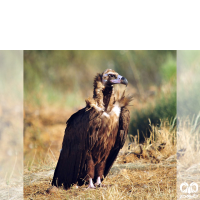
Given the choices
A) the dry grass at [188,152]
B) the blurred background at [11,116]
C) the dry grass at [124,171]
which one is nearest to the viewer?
the dry grass at [124,171]

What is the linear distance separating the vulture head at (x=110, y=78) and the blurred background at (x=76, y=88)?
25 centimetres

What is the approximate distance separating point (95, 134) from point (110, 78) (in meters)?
0.91

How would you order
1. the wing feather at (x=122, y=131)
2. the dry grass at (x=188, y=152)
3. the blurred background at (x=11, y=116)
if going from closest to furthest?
the wing feather at (x=122, y=131)
the blurred background at (x=11, y=116)
the dry grass at (x=188, y=152)

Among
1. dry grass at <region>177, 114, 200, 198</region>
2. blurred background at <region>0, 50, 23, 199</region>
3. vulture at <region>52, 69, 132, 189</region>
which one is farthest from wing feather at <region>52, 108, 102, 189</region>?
dry grass at <region>177, 114, 200, 198</region>

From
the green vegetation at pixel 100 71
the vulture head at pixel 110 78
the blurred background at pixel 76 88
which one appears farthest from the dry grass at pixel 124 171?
the vulture head at pixel 110 78

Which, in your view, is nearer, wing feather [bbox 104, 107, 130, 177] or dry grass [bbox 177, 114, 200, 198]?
wing feather [bbox 104, 107, 130, 177]

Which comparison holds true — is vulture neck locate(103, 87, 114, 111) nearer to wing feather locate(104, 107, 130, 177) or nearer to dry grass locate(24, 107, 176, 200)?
wing feather locate(104, 107, 130, 177)

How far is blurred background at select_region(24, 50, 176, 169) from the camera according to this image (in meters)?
5.83

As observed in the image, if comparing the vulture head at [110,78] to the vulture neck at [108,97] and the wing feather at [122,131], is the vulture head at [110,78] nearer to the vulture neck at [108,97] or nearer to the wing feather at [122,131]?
the vulture neck at [108,97]

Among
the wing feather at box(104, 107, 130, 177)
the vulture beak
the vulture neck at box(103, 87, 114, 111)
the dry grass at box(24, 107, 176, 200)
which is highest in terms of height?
the vulture beak

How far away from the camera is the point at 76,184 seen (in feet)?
18.6

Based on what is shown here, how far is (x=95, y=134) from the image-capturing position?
548 cm

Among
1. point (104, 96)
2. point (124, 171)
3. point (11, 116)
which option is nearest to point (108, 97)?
point (104, 96)

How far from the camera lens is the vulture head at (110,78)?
549 cm
